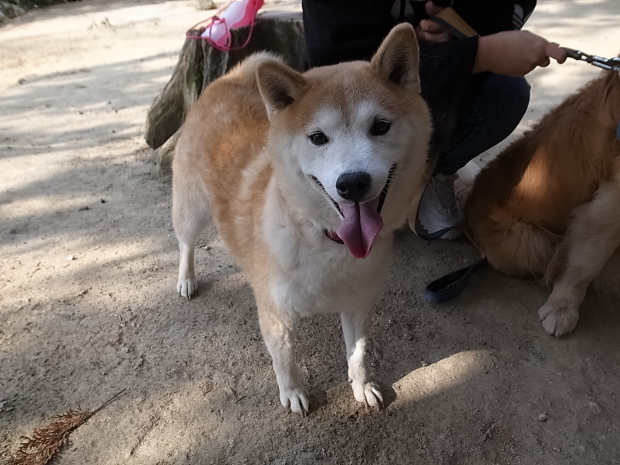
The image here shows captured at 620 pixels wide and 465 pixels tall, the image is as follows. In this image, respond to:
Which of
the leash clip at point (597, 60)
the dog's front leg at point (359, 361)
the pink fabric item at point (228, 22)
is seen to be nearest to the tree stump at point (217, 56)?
the pink fabric item at point (228, 22)

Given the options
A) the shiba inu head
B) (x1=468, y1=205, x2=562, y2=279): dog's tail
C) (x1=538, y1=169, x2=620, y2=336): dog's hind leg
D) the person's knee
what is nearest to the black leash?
(x1=468, y1=205, x2=562, y2=279): dog's tail

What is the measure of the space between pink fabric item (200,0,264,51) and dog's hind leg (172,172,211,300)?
1.27 meters

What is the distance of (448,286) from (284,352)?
1020mm

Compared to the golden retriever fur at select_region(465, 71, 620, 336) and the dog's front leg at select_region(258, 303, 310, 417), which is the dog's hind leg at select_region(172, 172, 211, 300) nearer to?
the dog's front leg at select_region(258, 303, 310, 417)

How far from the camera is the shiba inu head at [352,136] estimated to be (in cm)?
140

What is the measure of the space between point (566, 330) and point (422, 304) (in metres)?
0.68

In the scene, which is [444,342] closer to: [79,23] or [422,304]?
[422,304]

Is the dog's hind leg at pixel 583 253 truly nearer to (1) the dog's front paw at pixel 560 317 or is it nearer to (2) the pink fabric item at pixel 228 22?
(1) the dog's front paw at pixel 560 317

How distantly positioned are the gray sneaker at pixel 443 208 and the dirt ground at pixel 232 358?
4.7 inches

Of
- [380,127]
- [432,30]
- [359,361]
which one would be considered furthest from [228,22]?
[359,361]

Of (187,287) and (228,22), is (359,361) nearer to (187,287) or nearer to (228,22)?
(187,287)

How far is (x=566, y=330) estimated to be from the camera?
7.20 feet

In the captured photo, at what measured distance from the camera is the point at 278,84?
5.10 ft

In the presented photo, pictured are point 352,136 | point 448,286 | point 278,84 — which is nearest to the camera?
point 352,136
